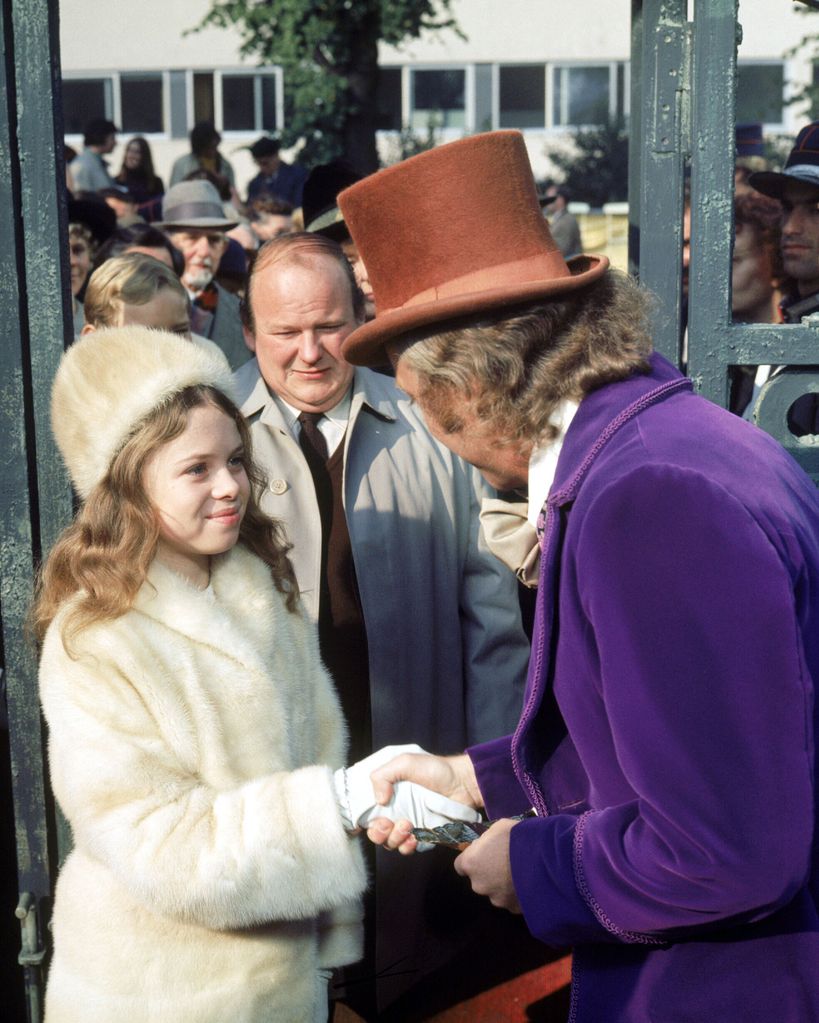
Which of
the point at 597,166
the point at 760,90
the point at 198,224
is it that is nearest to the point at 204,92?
the point at 597,166

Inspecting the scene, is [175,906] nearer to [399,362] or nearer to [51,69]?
[399,362]

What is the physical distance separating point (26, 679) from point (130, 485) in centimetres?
65

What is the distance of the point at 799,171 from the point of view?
460 cm

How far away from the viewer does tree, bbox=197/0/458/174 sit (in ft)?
55.8

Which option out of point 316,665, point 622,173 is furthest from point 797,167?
point 622,173

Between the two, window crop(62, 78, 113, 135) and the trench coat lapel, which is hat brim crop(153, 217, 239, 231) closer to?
the trench coat lapel

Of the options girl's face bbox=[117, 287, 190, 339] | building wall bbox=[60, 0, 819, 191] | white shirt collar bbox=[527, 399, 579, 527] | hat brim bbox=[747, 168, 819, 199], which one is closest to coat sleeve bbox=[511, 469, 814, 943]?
white shirt collar bbox=[527, 399, 579, 527]

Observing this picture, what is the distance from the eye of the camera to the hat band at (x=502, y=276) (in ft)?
6.56

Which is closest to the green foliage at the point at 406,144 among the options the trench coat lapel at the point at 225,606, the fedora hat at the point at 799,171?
the fedora hat at the point at 799,171

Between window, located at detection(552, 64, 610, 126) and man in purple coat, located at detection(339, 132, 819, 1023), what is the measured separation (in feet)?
88.9

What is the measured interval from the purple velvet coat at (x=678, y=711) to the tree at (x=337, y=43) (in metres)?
15.2

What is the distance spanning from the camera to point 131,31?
2738 cm

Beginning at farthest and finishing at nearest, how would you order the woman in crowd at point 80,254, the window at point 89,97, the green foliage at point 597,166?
the window at point 89,97
the green foliage at point 597,166
the woman in crowd at point 80,254

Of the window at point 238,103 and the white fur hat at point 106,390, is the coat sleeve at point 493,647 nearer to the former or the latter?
the white fur hat at point 106,390
